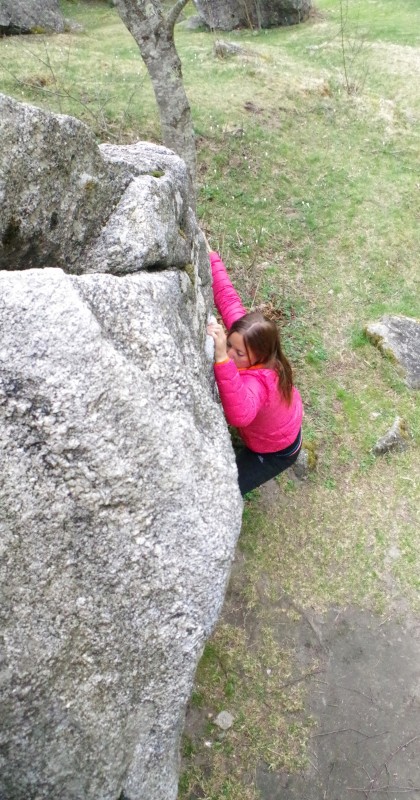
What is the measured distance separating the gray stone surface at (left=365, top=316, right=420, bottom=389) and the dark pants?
15.0ft

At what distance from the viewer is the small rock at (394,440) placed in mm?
8477

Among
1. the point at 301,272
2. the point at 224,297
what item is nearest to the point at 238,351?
the point at 224,297

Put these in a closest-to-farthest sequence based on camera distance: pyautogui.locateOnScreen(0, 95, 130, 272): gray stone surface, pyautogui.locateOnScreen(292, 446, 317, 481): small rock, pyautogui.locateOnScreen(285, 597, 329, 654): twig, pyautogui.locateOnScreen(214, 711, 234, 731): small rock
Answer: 1. pyautogui.locateOnScreen(0, 95, 130, 272): gray stone surface
2. pyautogui.locateOnScreen(214, 711, 234, 731): small rock
3. pyautogui.locateOnScreen(285, 597, 329, 654): twig
4. pyautogui.locateOnScreen(292, 446, 317, 481): small rock

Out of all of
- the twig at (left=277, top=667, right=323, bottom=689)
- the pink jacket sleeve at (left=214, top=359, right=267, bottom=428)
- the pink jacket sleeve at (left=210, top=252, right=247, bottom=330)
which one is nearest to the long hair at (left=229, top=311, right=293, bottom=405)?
the pink jacket sleeve at (left=214, top=359, right=267, bottom=428)

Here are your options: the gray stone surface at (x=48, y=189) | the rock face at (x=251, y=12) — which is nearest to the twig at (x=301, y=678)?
the gray stone surface at (x=48, y=189)

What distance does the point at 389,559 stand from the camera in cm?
733

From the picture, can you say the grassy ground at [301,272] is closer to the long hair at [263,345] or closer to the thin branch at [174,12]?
the long hair at [263,345]

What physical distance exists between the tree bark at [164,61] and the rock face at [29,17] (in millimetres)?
12715

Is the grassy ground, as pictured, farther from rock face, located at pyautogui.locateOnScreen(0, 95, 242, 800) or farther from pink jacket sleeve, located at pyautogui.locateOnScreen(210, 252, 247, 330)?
pink jacket sleeve, located at pyautogui.locateOnScreen(210, 252, 247, 330)

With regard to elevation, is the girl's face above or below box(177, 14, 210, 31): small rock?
below

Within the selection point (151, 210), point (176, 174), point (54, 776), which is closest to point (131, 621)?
point (54, 776)

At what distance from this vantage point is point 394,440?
854cm

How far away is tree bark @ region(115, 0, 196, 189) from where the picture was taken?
27.4ft

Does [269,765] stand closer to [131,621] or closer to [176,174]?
[131,621]
